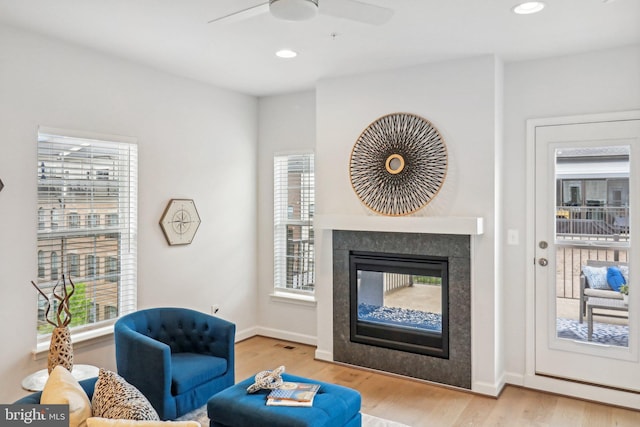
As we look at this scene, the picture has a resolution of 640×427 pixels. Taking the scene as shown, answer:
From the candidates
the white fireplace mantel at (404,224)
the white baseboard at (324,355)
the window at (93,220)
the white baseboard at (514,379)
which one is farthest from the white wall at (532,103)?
the window at (93,220)

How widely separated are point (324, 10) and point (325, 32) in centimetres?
103

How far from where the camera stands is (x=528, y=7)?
2.66m

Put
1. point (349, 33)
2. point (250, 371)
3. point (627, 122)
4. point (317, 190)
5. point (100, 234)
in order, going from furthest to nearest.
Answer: point (317, 190), point (250, 371), point (100, 234), point (627, 122), point (349, 33)

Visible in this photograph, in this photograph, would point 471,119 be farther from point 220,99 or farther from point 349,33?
point 220,99

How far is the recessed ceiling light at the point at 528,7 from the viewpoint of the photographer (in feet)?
8.57

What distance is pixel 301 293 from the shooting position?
492 cm

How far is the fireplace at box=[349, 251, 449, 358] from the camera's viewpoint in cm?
375

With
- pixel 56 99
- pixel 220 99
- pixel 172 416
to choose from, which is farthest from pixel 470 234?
pixel 56 99

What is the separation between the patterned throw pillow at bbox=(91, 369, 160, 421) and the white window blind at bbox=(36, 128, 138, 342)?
1.75m

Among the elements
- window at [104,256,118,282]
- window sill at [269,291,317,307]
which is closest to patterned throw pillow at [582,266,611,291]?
window sill at [269,291,317,307]

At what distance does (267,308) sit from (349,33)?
3.16m

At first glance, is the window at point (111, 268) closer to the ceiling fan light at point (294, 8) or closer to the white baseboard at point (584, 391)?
the ceiling fan light at point (294, 8)

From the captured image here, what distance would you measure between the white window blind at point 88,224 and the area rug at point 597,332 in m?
3.54

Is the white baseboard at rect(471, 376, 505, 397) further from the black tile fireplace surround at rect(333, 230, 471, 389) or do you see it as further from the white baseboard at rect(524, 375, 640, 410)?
the white baseboard at rect(524, 375, 640, 410)
